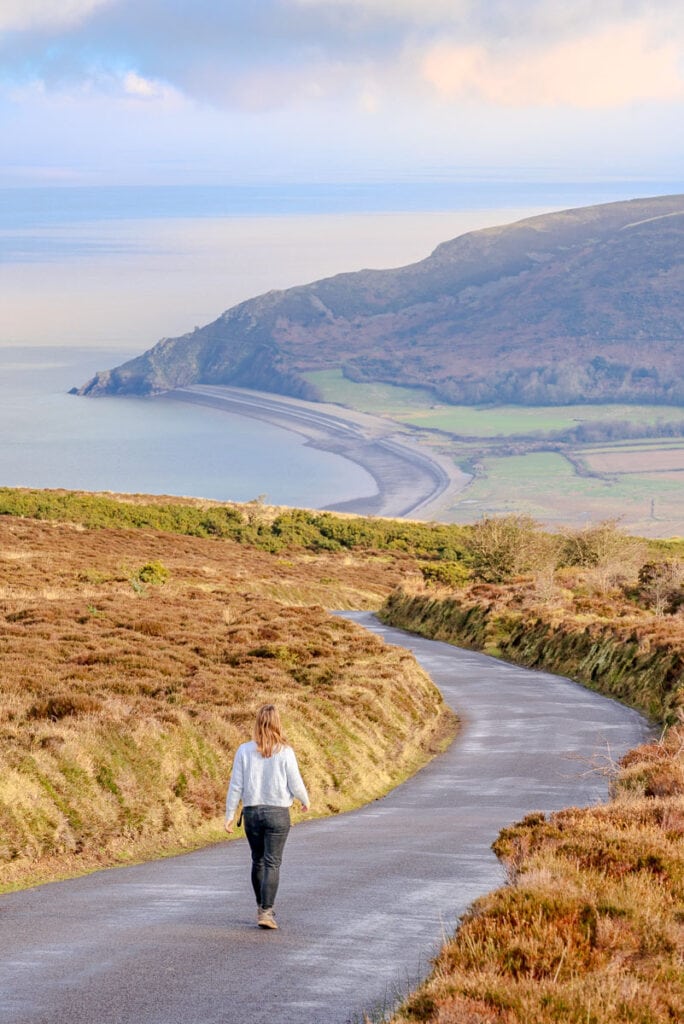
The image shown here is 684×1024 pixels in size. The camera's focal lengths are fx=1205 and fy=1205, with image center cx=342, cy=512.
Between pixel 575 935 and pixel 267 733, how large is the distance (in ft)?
10.7

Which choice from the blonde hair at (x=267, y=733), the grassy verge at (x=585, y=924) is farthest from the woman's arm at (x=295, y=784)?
the grassy verge at (x=585, y=924)

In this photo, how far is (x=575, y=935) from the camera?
27.9 feet

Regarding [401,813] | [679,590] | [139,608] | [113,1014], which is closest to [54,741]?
[401,813]

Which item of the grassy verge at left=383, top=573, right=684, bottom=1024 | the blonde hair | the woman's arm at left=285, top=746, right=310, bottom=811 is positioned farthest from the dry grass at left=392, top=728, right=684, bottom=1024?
the blonde hair

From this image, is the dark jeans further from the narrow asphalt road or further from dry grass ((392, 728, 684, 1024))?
dry grass ((392, 728, 684, 1024))

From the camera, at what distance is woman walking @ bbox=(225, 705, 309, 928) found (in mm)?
10195

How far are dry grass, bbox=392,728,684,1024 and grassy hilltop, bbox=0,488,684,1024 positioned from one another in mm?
20

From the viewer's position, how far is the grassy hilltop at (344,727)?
27.0ft

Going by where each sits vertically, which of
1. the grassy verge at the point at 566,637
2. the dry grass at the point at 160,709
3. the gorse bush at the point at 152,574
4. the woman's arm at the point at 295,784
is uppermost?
the woman's arm at the point at 295,784

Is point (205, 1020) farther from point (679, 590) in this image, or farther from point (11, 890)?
point (679, 590)

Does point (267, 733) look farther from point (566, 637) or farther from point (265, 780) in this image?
point (566, 637)

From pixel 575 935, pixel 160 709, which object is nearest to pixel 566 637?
pixel 160 709

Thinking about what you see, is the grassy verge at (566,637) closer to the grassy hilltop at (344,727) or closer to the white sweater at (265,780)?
the grassy hilltop at (344,727)

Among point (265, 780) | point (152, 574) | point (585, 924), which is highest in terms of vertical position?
point (265, 780)
